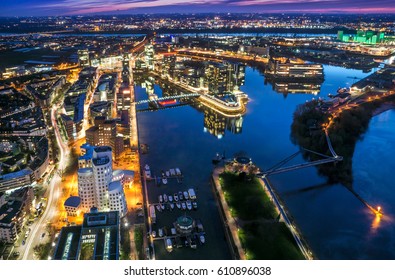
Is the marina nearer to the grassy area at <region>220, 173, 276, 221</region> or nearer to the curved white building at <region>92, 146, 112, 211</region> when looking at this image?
the grassy area at <region>220, 173, 276, 221</region>

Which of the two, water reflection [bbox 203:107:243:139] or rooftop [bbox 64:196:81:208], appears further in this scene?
water reflection [bbox 203:107:243:139]

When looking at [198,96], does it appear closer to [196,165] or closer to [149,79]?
[149,79]

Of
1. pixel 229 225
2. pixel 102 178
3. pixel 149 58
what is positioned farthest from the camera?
pixel 149 58

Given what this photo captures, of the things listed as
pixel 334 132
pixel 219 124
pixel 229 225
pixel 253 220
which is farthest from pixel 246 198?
pixel 219 124

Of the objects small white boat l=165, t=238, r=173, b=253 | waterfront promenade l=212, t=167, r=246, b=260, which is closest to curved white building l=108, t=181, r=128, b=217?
small white boat l=165, t=238, r=173, b=253

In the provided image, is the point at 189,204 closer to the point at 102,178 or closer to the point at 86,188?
the point at 102,178
